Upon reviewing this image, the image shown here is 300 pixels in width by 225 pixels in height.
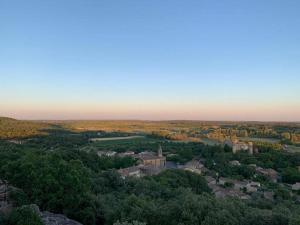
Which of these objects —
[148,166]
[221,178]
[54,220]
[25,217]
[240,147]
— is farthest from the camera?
[240,147]

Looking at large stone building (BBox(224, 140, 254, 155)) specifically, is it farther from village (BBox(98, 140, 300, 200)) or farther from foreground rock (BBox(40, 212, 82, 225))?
foreground rock (BBox(40, 212, 82, 225))

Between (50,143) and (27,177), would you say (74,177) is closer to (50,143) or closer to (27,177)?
(27,177)

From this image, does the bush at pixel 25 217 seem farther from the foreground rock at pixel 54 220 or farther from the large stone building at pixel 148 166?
the large stone building at pixel 148 166

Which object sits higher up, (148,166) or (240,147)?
(240,147)

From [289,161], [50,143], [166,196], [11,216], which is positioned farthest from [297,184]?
[50,143]

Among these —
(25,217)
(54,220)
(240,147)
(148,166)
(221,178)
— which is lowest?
(221,178)

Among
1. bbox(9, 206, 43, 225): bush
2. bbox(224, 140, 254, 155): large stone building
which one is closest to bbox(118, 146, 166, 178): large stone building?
bbox(224, 140, 254, 155): large stone building

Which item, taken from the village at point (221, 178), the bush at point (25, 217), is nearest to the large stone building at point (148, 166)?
the village at point (221, 178)

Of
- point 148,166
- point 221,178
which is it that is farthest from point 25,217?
point 148,166

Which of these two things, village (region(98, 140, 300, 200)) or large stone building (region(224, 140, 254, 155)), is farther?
large stone building (region(224, 140, 254, 155))

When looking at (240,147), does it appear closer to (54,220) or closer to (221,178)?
(221,178)

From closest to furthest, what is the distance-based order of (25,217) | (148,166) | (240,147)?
(25,217)
(148,166)
(240,147)
